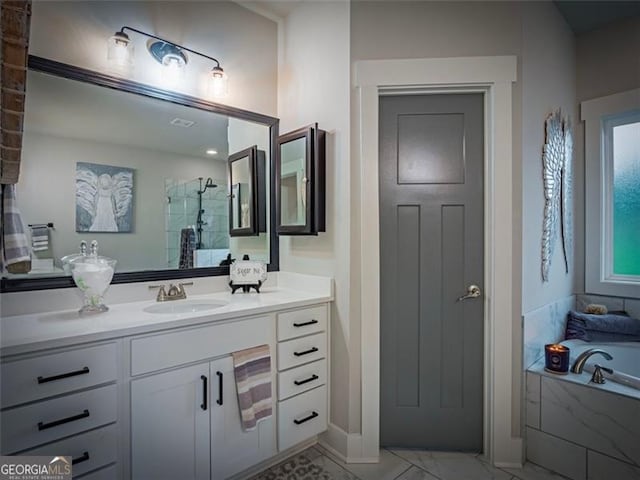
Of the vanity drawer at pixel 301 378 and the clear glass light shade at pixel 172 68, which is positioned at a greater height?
the clear glass light shade at pixel 172 68

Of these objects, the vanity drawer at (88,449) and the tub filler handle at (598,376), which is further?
the tub filler handle at (598,376)

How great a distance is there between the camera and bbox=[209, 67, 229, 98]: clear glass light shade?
208 cm

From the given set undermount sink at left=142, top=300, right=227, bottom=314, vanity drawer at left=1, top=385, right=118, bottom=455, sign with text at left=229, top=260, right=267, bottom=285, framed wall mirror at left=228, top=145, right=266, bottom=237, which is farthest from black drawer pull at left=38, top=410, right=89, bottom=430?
framed wall mirror at left=228, top=145, right=266, bottom=237

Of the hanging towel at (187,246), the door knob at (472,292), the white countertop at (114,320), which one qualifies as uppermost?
the hanging towel at (187,246)

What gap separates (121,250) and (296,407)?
1.26m

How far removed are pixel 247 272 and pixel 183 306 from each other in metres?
0.41

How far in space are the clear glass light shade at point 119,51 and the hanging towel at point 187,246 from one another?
0.91 metres

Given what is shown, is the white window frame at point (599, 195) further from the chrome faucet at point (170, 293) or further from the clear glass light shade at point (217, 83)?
the chrome faucet at point (170, 293)

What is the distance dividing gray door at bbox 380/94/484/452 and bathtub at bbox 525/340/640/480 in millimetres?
296

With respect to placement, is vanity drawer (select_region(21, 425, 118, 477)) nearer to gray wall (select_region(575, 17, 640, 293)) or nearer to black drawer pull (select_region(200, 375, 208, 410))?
black drawer pull (select_region(200, 375, 208, 410))

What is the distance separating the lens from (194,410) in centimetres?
148

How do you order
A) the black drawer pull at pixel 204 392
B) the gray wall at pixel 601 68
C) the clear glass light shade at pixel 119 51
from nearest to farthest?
the black drawer pull at pixel 204 392 → the clear glass light shade at pixel 119 51 → the gray wall at pixel 601 68

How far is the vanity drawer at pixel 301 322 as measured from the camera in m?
1.79

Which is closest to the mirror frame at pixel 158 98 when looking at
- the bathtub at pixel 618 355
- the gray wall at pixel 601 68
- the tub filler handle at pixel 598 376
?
the tub filler handle at pixel 598 376
